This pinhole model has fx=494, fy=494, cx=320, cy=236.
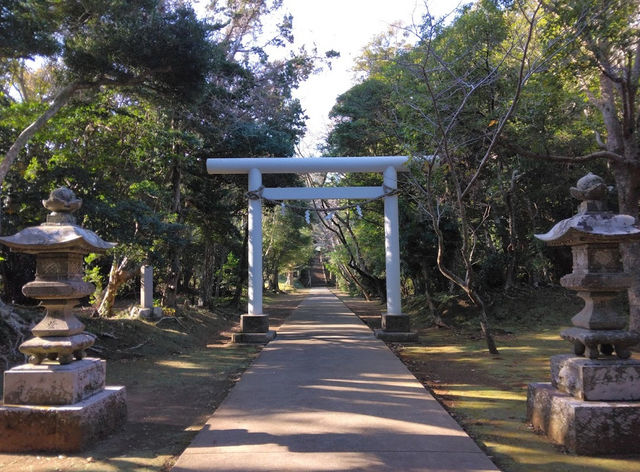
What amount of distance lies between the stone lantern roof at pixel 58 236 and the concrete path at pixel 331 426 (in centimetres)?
229

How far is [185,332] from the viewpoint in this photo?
1338 cm

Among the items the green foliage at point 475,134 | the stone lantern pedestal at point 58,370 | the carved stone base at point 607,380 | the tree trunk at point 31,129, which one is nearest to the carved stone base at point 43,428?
the stone lantern pedestal at point 58,370

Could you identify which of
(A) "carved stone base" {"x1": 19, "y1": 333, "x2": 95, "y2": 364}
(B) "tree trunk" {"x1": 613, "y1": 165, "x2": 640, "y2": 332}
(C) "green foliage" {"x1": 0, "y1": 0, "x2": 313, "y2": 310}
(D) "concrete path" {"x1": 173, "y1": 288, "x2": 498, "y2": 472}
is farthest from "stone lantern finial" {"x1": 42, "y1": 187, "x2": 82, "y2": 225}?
(B) "tree trunk" {"x1": 613, "y1": 165, "x2": 640, "y2": 332}

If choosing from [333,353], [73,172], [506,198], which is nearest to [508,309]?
[506,198]

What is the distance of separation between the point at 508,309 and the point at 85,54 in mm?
13447

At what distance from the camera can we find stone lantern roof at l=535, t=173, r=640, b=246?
15.6ft

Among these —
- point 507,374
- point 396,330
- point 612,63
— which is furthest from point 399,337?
point 612,63

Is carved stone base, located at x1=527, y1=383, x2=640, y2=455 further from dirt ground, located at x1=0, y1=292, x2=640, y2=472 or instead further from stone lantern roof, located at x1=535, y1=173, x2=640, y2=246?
stone lantern roof, located at x1=535, y1=173, x2=640, y2=246

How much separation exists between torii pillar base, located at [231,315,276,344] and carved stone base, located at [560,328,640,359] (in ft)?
27.7

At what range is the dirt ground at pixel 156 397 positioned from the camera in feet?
14.4

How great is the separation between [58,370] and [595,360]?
5.12 metres

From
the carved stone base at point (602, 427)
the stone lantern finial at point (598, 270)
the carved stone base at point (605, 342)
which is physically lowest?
the carved stone base at point (602, 427)

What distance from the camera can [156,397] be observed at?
7113mm

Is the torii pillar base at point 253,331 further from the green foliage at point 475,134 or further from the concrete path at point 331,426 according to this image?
the green foliage at point 475,134
